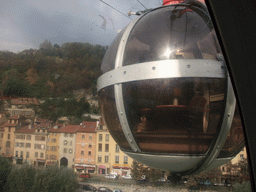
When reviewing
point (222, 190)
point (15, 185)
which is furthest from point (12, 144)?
point (222, 190)

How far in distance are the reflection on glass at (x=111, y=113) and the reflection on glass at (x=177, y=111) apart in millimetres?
36

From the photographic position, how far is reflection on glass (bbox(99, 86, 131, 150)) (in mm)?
465

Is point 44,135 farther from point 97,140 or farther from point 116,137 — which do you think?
point 116,137

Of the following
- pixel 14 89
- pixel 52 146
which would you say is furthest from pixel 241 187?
pixel 14 89

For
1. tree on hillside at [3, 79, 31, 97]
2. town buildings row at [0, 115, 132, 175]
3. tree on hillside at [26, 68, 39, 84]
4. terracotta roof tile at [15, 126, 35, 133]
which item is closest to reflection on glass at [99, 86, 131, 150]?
town buildings row at [0, 115, 132, 175]

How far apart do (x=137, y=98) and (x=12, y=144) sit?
1168 cm

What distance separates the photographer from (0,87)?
1388 cm

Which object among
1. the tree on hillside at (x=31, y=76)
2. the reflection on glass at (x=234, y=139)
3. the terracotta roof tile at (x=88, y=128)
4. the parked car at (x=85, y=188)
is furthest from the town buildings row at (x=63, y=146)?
the reflection on glass at (x=234, y=139)

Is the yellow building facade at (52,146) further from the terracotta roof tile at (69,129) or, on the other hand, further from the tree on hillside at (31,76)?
the tree on hillside at (31,76)

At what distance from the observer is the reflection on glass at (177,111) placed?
0.39 meters

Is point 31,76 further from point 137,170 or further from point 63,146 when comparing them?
point 137,170

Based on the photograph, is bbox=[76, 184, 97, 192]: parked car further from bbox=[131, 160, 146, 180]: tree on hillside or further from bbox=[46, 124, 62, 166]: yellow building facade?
bbox=[131, 160, 146, 180]: tree on hillside

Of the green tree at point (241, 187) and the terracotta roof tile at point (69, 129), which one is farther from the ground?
the terracotta roof tile at point (69, 129)

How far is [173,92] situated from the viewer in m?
0.40
